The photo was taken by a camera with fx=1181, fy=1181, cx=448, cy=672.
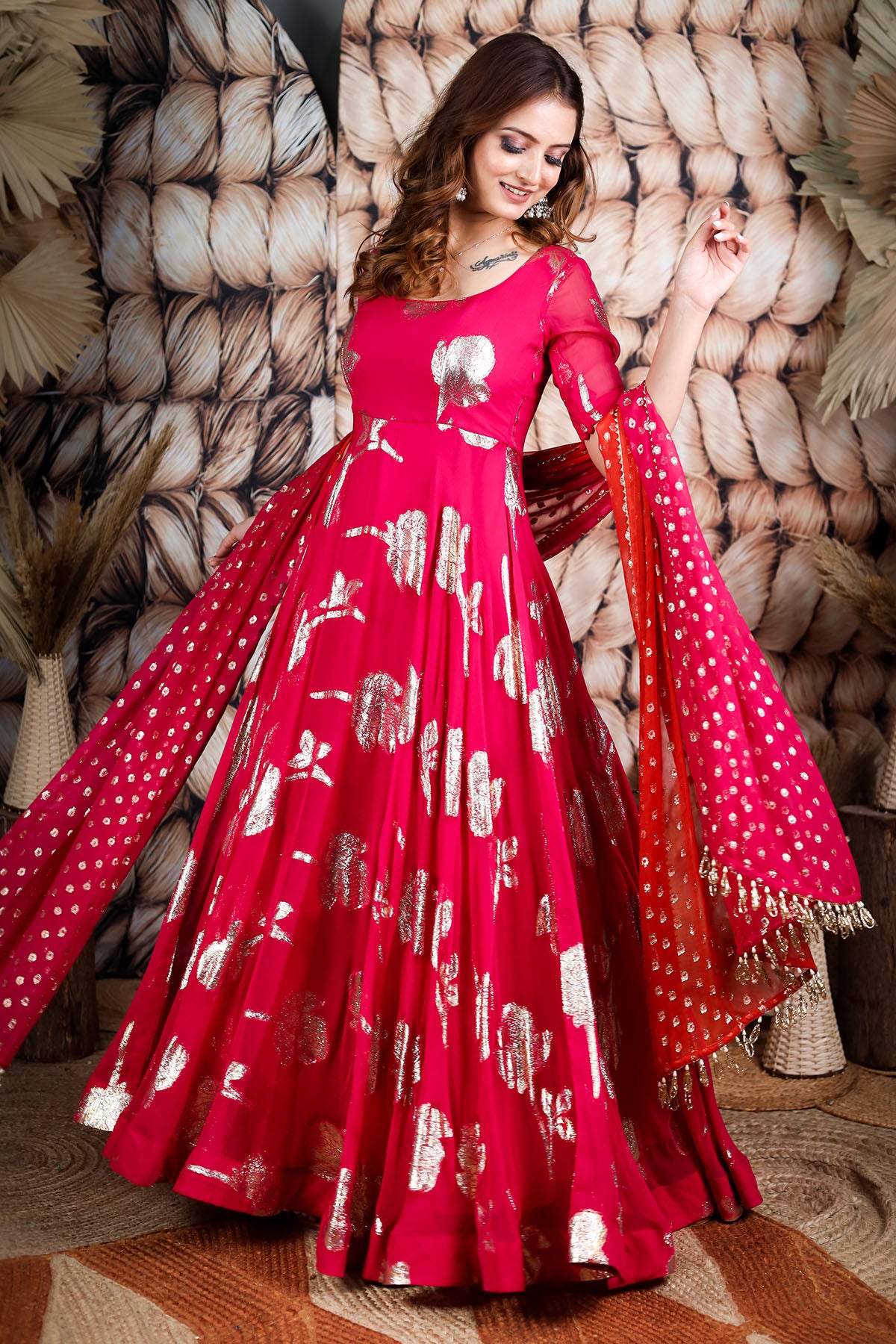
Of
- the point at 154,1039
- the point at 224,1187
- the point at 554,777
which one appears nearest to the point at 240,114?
the point at 554,777

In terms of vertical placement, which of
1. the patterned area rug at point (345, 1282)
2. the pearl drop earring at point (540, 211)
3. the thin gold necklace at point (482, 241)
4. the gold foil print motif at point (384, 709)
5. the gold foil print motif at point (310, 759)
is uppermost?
the pearl drop earring at point (540, 211)

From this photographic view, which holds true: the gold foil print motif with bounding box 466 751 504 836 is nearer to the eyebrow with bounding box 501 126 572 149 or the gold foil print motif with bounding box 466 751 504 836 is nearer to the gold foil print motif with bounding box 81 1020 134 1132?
the gold foil print motif with bounding box 81 1020 134 1132

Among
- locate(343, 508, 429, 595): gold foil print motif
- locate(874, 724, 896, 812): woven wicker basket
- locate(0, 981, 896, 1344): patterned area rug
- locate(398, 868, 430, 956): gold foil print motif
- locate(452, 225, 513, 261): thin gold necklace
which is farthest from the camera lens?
locate(874, 724, 896, 812): woven wicker basket

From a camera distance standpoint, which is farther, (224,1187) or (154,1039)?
(154,1039)

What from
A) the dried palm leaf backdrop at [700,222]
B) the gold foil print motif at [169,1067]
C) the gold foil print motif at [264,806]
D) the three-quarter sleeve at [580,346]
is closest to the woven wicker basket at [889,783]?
the dried palm leaf backdrop at [700,222]

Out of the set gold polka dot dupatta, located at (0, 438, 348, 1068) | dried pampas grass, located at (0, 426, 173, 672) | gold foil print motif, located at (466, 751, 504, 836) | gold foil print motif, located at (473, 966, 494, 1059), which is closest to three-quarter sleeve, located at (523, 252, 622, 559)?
gold polka dot dupatta, located at (0, 438, 348, 1068)

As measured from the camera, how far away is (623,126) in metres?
2.46

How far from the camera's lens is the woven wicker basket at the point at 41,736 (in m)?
2.22

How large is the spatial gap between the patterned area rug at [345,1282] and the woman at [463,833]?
0.05 metres

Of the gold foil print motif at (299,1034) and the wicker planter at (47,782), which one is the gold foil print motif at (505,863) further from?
the wicker planter at (47,782)

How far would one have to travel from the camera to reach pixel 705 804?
1.44m

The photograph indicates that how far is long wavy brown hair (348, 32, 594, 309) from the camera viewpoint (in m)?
1.62

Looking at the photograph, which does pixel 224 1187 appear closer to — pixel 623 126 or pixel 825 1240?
pixel 825 1240

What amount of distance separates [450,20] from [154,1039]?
6.73ft
